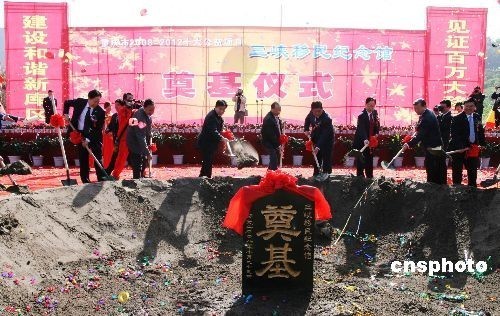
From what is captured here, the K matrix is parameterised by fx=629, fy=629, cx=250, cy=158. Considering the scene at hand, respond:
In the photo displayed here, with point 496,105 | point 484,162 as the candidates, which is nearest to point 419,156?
point 484,162

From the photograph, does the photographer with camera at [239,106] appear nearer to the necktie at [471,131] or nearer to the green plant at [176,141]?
the green plant at [176,141]

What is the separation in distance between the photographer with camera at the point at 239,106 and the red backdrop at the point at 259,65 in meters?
0.66

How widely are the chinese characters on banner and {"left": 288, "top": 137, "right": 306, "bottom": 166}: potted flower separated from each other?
8.36 metres

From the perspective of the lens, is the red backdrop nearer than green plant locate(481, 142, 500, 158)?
No

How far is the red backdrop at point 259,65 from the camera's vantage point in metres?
17.1

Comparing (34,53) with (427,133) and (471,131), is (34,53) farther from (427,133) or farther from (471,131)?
(471,131)

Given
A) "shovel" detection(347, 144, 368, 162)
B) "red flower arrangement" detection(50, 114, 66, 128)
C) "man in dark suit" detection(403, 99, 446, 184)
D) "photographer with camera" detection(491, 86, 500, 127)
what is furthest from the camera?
"photographer with camera" detection(491, 86, 500, 127)

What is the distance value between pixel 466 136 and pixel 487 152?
5792 mm

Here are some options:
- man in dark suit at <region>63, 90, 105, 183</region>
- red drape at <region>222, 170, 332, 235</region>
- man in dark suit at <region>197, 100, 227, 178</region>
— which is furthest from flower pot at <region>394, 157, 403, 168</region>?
red drape at <region>222, 170, 332, 235</region>

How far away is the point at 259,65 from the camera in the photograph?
17.7m

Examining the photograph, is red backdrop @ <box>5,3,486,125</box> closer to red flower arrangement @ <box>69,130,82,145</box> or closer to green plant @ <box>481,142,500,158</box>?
green plant @ <box>481,142,500,158</box>

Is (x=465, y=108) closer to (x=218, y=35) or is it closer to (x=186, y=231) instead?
(x=186, y=231)

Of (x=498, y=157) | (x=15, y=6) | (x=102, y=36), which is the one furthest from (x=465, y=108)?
(x=15, y=6)

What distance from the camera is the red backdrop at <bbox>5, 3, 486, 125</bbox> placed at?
17.1 meters
